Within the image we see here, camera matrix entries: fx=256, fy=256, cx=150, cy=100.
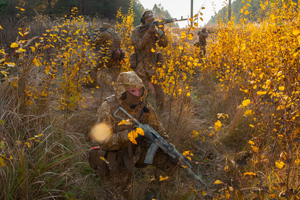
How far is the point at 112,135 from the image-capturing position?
276 cm

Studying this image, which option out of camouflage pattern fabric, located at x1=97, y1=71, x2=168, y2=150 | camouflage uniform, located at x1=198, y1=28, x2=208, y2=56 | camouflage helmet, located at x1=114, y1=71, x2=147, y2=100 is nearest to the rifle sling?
camouflage pattern fabric, located at x1=97, y1=71, x2=168, y2=150

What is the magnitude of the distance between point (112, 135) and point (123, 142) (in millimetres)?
140

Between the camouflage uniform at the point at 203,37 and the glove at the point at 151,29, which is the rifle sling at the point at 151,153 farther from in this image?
the camouflage uniform at the point at 203,37

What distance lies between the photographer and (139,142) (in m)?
2.97

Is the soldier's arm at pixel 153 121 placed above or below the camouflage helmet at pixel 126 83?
below

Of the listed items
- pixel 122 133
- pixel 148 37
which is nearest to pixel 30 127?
pixel 122 133

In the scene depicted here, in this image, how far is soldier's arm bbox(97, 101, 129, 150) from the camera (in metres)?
2.73

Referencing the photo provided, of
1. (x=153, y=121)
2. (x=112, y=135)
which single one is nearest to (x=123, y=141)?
(x=112, y=135)

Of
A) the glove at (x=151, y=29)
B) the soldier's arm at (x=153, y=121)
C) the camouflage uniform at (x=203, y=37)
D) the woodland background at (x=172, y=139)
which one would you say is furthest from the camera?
the camouflage uniform at (x=203, y=37)

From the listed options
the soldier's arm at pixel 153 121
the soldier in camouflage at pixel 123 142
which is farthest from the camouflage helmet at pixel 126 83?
the soldier's arm at pixel 153 121

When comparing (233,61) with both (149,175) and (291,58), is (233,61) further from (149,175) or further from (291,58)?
(149,175)

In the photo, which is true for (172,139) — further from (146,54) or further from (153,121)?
(146,54)

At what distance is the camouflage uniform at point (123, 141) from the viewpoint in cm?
277

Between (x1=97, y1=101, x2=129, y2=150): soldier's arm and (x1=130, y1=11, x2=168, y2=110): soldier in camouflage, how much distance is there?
253 cm
